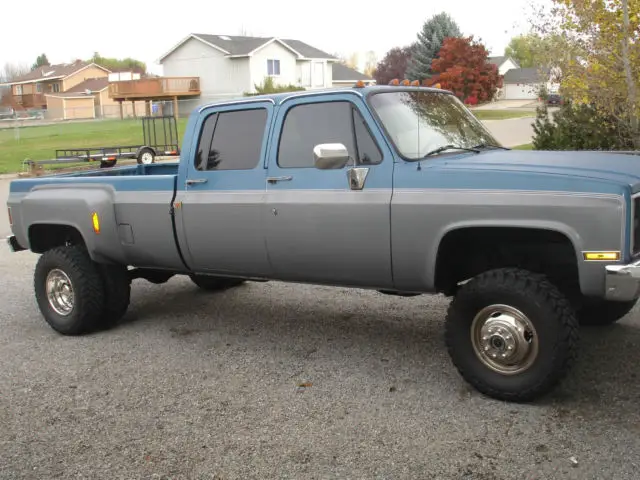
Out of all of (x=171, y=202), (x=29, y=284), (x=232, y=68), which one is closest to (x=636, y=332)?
(x=171, y=202)

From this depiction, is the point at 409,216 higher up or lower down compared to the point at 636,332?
higher up

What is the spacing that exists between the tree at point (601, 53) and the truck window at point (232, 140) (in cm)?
563

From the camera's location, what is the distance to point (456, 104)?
6.00 metres

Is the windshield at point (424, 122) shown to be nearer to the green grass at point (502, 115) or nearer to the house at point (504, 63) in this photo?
the green grass at point (502, 115)

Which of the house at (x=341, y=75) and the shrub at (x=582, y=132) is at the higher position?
the house at (x=341, y=75)

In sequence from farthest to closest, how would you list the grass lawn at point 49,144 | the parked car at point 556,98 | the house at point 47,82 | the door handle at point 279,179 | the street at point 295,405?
the house at point 47,82 → the grass lawn at point 49,144 → the parked car at point 556,98 → the door handle at point 279,179 → the street at point 295,405

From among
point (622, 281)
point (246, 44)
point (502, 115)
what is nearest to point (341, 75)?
point (246, 44)

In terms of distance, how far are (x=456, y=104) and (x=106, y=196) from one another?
122 inches

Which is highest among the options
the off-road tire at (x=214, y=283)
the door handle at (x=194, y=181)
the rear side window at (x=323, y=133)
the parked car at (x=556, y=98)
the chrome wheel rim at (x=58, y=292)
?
the parked car at (x=556, y=98)

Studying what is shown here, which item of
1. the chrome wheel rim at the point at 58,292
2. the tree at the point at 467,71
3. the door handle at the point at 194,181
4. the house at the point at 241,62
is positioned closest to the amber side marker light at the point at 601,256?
the door handle at the point at 194,181

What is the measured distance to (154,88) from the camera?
2219 inches

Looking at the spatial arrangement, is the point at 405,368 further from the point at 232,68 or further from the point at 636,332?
the point at 232,68

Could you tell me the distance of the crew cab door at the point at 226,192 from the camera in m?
5.63

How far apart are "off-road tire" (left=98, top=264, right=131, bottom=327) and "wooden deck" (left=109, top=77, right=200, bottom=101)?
51.3m
